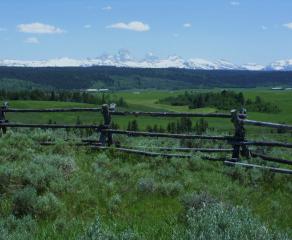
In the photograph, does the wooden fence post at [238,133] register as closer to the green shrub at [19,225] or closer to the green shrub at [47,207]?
the green shrub at [47,207]

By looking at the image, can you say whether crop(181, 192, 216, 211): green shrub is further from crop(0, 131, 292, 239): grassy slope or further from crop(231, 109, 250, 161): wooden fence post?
crop(231, 109, 250, 161): wooden fence post

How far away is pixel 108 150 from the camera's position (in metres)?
13.1

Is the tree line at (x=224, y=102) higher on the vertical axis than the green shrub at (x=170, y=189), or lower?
lower

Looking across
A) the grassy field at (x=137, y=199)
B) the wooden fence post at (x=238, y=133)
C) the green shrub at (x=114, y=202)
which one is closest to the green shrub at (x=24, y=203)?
the grassy field at (x=137, y=199)

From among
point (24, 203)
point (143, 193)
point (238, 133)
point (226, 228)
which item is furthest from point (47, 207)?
point (238, 133)

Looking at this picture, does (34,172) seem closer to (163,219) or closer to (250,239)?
(163,219)

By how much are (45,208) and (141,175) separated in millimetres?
2990

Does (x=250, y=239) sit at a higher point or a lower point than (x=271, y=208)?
higher

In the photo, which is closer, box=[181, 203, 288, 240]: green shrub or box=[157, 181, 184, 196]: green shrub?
box=[181, 203, 288, 240]: green shrub

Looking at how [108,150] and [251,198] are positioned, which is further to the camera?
[108,150]

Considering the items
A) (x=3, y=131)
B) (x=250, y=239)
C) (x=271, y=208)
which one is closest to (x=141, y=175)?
(x=271, y=208)

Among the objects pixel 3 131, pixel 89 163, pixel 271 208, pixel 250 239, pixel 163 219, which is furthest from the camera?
pixel 3 131

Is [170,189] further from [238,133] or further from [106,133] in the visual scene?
[106,133]

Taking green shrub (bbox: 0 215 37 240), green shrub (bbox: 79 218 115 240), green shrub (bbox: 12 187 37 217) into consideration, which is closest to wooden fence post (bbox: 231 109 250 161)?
green shrub (bbox: 12 187 37 217)
